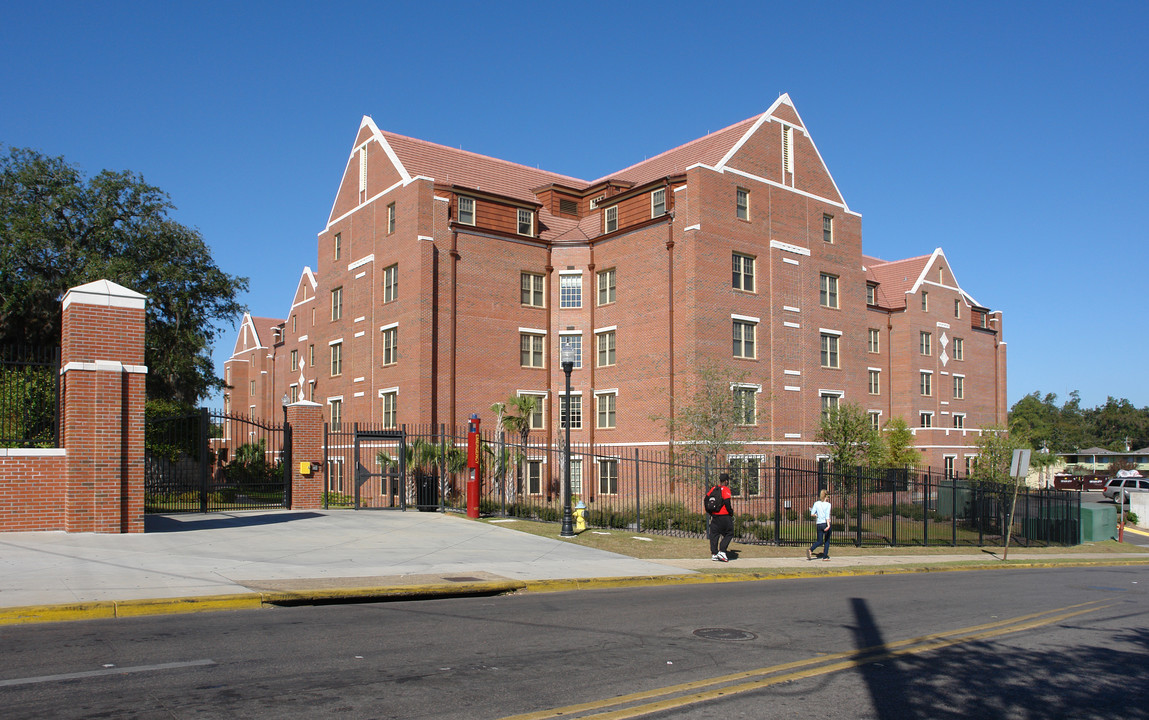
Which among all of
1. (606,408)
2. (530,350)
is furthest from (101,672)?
(530,350)

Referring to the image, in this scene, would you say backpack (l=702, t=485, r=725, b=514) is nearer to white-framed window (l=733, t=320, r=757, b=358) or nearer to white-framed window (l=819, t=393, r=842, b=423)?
white-framed window (l=733, t=320, r=757, b=358)

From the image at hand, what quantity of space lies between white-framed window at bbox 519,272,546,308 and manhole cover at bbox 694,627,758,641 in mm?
32575

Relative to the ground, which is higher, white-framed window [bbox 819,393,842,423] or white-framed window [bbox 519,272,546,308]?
white-framed window [bbox 519,272,546,308]

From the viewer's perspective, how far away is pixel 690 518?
1135 inches

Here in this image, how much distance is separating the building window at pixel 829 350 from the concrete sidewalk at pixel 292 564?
73.2 feet

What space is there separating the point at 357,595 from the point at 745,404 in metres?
Answer: 26.6

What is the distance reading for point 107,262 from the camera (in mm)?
40156

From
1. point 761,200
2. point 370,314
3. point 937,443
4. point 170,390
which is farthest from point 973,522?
point 170,390

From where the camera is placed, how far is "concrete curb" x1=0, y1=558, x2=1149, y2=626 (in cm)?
977

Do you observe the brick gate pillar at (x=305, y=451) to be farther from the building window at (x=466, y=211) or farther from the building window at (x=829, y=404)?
the building window at (x=829, y=404)

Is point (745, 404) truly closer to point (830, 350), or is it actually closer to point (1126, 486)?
point (830, 350)

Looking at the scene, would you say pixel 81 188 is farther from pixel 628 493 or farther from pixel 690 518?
pixel 690 518

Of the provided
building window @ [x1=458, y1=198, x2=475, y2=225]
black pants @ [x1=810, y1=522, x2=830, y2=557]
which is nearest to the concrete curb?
black pants @ [x1=810, y1=522, x2=830, y2=557]

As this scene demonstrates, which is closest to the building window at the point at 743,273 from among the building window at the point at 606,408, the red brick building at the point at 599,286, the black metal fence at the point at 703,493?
the red brick building at the point at 599,286
